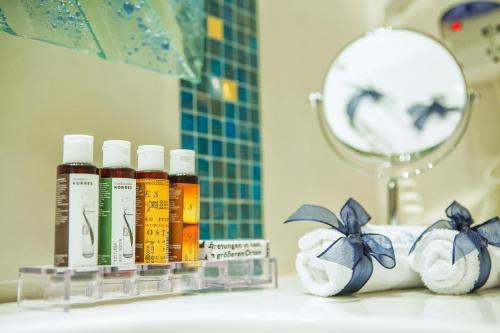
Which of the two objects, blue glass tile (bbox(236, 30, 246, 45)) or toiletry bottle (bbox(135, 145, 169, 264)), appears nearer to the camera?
A: toiletry bottle (bbox(135, 145, 169, 264))

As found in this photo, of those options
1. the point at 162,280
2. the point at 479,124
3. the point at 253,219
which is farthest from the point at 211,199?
the point at 479,124

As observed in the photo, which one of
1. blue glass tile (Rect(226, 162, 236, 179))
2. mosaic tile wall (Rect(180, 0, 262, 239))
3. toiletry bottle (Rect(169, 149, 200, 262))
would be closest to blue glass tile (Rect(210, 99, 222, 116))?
mosaic tile wall (Rect(180, 0, 262, 239))

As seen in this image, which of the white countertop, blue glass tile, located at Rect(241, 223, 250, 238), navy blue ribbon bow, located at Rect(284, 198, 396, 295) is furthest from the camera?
blue glass tile, located at Rect(241, 223, 250, 238)

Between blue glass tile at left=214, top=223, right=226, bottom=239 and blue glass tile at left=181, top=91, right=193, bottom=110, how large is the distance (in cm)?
23

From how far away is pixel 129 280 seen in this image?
814 mm

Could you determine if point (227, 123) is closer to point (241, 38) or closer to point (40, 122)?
point (241, 38)

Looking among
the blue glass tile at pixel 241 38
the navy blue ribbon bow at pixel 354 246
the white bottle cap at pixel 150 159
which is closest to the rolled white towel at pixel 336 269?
the navy blue ribbon bow at pixel 354 246

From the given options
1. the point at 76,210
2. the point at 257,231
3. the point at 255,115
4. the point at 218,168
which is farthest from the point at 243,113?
the point at 76,210

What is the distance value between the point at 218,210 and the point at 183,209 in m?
0.32

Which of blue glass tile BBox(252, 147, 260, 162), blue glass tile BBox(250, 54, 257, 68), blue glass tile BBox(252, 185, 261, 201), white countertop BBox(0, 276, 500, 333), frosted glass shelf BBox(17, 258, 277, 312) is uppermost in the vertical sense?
blue glass tile BBox(250, 54, 257, 68)

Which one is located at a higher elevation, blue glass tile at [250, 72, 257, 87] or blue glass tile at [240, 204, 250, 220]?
blue glass tile at [250, 72, 257, 87]

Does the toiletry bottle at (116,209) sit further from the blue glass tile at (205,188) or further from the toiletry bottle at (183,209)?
the blue glass tile at (205,188)

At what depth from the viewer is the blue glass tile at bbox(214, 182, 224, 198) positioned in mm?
1189

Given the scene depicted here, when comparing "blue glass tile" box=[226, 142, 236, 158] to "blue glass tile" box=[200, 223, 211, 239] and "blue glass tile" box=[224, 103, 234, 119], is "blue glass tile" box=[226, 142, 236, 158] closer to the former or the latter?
"blue glass tile" box=[224, 103, 234, 119]
